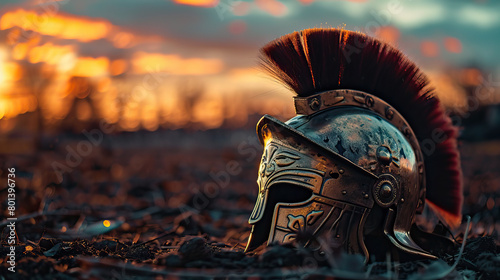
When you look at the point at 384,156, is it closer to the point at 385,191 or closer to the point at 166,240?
the point at 385,191

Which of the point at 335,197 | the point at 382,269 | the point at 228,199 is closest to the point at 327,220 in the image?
the point at 335,197

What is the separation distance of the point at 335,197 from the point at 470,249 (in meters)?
1.33

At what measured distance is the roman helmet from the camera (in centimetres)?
379

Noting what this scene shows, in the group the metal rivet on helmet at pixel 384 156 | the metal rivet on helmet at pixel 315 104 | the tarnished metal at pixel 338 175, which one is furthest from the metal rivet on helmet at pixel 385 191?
the metal rivet on helmet at pixel 315 104

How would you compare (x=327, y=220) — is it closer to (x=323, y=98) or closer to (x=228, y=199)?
(x=323, y=98)

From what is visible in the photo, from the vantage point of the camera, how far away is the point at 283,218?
3832 mm

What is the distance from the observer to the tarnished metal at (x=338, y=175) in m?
3.79

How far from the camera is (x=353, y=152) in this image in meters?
3.86

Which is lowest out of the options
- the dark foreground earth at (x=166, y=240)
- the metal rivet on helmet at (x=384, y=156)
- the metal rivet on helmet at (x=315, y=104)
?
the dark foreground earth at (x=166, y=240)

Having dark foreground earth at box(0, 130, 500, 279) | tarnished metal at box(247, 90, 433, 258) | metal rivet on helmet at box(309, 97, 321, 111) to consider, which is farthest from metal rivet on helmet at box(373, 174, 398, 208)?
metal rivet on helmet at box(309, 97, 321, 111)

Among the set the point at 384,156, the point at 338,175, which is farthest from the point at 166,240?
the point at 384,156

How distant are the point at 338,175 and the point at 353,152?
22cm

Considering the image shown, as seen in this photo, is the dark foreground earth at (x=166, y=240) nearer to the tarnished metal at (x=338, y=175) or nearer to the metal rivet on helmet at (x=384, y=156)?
the tarnished metal at (x=338, y=175)

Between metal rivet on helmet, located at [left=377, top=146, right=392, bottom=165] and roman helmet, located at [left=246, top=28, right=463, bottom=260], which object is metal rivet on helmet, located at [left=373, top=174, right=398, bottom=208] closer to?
roman helmet, located at [left=246, top=28, right=463, bottom=260]
